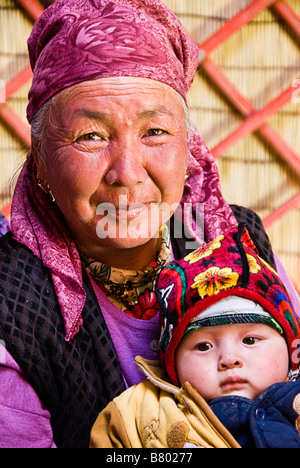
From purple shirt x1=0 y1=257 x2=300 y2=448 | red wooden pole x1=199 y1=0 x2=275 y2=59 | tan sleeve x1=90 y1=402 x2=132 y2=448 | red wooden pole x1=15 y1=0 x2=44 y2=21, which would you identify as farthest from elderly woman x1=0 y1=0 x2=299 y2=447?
red wooden pole x1=199 y1=0 x2=275 y2=59

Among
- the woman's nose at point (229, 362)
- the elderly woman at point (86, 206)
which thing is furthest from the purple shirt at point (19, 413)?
the woman's nose at point (229, 362)

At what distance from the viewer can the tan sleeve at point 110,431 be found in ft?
3.86

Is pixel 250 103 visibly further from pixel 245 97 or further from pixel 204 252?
pixel 204 252

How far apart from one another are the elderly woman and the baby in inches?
4.9

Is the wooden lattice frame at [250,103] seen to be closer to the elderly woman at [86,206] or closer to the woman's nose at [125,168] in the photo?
the elderly woman at [86,206]

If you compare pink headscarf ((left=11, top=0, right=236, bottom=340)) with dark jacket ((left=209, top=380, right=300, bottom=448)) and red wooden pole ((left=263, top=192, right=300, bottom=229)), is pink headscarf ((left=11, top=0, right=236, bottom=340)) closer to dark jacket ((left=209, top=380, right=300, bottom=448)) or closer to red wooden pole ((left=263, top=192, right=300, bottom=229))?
dark jacket ((left=209, top=380, right=300, bottom=448))

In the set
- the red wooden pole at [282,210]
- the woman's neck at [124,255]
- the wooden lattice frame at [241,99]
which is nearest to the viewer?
the woman's neck at [124,255]

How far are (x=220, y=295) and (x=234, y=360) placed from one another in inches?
4.9

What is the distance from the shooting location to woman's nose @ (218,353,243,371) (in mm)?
1182

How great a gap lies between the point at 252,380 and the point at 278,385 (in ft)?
0.16

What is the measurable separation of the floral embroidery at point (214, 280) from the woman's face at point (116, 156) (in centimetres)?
15

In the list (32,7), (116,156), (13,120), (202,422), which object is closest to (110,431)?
(202,422)

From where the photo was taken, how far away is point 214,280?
1261 mm
